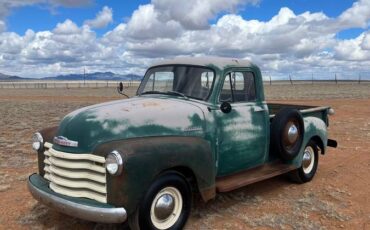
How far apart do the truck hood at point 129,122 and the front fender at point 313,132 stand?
2.37 m

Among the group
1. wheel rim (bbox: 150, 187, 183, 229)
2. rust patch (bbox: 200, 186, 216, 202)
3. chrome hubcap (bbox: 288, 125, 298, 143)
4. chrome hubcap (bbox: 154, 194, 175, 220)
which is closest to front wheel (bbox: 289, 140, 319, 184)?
chrome hubcap (bbox: 288, 125, 298, 143)

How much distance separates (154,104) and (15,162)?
181 inches

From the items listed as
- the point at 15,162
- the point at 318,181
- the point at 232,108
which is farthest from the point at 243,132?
the point at 15,162

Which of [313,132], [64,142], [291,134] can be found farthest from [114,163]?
[313,132]

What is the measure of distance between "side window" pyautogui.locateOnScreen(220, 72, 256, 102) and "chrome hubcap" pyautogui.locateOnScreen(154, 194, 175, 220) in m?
1.61

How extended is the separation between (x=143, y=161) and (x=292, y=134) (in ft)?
10.0

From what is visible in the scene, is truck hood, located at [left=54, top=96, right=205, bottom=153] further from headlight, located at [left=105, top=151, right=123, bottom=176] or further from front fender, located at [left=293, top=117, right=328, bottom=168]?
front fender, located at [left=293, top=117, right=328, bottom=168]

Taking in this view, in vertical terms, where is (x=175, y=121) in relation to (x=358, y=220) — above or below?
above

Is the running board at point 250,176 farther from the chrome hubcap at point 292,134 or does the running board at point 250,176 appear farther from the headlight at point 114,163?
the headlight at point 114,163

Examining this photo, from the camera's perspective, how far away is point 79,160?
15.1ft

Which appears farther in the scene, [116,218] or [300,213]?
[300,213]

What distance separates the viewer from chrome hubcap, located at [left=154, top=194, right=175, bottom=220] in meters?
4.68

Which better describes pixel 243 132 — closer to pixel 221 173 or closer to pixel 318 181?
pixel 221 173

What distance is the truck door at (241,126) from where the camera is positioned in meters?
5.65
